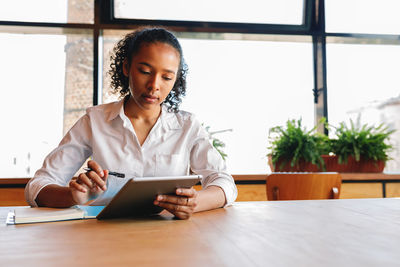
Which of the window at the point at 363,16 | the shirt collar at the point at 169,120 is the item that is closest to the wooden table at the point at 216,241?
the shirt collar at the point at 169,120

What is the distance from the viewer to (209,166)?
142cm

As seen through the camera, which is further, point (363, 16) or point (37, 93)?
point (363, 16)

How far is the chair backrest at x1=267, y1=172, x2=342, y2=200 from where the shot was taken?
5.91 ft

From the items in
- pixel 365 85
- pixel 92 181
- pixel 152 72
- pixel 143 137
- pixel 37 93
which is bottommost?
pixel 92 181

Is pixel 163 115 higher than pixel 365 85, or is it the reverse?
pixel 365 85

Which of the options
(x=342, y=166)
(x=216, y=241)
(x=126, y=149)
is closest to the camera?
(x=216, y=241)

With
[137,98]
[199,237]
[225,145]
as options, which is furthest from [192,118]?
[225,145]

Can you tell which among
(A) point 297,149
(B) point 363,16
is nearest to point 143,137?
(A) point 297,149

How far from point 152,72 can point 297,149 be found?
1.87m

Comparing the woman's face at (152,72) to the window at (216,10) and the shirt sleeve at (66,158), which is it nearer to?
the shirt sleeve at (66,158)

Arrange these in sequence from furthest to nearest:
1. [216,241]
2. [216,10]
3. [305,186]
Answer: [216,10]
[305,186]
[216,241]

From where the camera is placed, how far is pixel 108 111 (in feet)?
4.99

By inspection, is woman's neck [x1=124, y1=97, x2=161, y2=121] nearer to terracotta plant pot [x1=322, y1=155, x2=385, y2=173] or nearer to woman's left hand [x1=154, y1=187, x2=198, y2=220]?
woman's left hand [x1=154, y1=187, x2=198, y2=220]

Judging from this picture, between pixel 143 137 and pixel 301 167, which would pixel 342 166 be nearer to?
pixel 301 167
